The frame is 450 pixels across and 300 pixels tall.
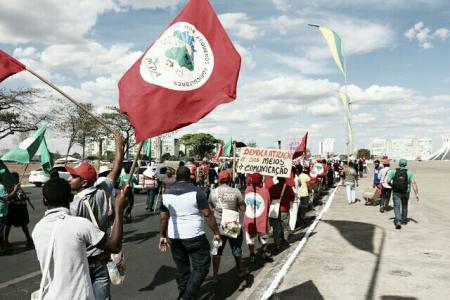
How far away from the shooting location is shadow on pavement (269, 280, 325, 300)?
5.71 metres

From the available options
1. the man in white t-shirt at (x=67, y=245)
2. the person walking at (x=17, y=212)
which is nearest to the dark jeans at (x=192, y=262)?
the man in white t-shirt at (x=67, y=245)

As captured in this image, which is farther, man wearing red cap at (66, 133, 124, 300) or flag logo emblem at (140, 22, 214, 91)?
flag logo emblem at (140, 22, 214, 91)

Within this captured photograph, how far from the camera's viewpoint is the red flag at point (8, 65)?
4473 mm

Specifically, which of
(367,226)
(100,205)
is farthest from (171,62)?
(367,226)

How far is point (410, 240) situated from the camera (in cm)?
944

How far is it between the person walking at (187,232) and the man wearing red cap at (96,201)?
0.82 meters

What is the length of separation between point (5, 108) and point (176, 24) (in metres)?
37.3

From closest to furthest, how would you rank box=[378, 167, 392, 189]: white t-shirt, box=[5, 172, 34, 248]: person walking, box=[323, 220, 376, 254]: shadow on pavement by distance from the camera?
box=[323, 220, 376, 254]: shadow on pavement
box=[5, 172, 34, 248]: person walking
box=[378, 167, 392, 189]: white t-shirt

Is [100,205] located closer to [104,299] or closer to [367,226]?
[104,299]

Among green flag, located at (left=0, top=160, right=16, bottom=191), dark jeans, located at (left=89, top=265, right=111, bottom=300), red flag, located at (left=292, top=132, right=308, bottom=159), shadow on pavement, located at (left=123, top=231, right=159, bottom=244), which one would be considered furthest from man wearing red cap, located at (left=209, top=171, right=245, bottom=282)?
red flag, located at (left=292, top=132, right=308, bottom=159)

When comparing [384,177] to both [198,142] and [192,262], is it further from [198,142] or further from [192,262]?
[198,142]

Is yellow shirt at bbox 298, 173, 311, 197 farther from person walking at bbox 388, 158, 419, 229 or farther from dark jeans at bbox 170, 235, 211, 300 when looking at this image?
dark jeans at bbox 170, 235, 211, 300

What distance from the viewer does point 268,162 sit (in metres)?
8.84

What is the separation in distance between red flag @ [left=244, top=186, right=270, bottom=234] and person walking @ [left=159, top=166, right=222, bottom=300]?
8.47 feet
